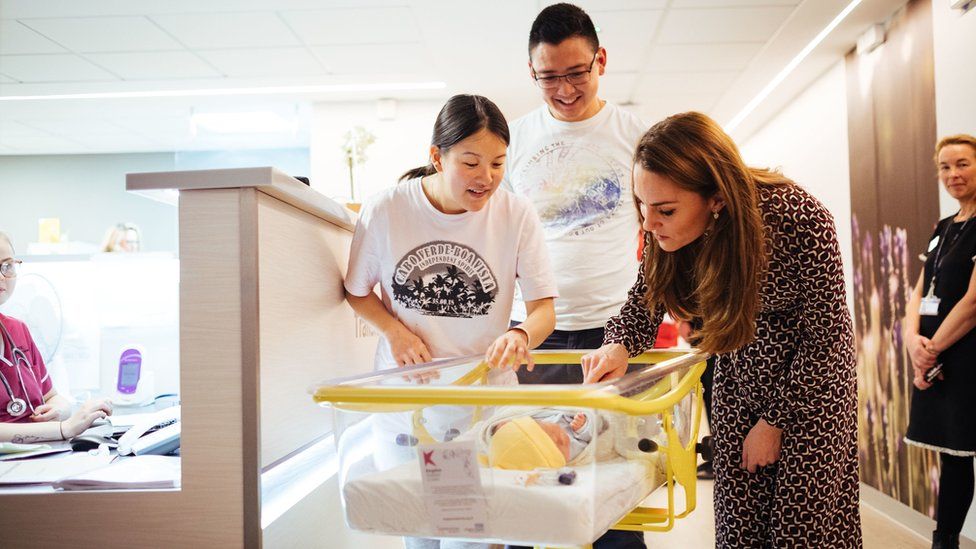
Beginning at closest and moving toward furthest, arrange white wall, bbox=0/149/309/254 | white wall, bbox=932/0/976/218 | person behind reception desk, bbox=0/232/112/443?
person behind reception desk, bbox=0/232/112/443 < white wall, bbox=932/0/976/218 < white wall, bbox=0/149/309/254

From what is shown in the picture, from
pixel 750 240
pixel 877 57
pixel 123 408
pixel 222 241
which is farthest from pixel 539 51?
pixel 877 57

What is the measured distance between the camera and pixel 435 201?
1.59 m

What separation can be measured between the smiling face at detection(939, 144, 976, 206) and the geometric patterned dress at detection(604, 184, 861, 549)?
75.5 inches

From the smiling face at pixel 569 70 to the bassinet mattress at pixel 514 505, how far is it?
4.00ft

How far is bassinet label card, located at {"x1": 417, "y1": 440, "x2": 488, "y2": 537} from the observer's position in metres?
0.88

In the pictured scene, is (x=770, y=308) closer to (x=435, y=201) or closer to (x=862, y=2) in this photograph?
(x=435, y=201)

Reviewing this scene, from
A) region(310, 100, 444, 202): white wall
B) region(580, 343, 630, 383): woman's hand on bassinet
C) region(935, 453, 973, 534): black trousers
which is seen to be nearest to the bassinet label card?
region(580, 343, 630, 383): woman's hand on bassinet

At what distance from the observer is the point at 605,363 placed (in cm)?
136

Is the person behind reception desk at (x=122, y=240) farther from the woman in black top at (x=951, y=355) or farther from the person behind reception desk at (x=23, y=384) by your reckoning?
the woman in black top at (x=951, y=355)

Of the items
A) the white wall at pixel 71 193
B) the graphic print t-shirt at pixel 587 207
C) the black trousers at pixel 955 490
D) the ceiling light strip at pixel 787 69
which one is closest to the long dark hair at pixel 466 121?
the graphic print t-shirt at pixel 587 207

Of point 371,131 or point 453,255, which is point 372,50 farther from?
point 453,255

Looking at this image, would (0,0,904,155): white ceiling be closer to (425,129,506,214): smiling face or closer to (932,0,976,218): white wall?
(932,0,976,218): white wall

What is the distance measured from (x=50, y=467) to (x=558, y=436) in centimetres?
111

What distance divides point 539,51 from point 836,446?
1.19 metres
